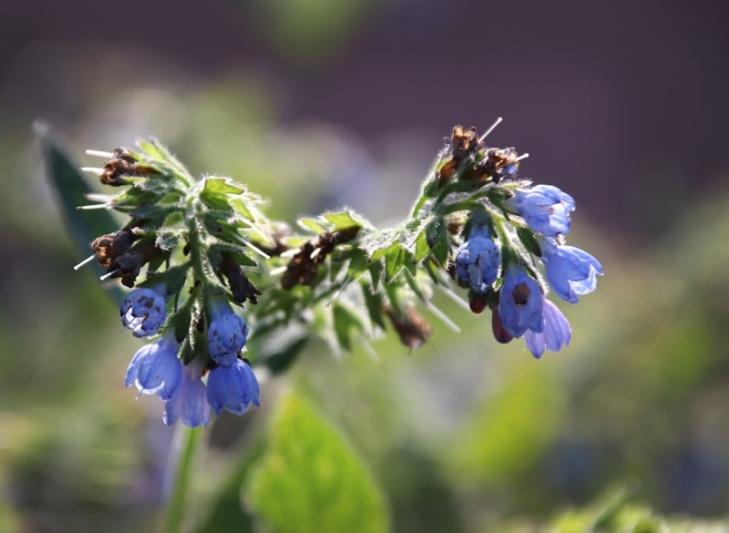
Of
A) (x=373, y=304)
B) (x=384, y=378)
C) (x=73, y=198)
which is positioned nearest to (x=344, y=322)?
(x=373, y=304)

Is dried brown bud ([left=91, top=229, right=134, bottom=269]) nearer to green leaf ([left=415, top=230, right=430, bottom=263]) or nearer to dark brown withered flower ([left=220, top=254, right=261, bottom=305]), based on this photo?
dark brown withered flower ([left=220, top=254, right=261, bottom=305])

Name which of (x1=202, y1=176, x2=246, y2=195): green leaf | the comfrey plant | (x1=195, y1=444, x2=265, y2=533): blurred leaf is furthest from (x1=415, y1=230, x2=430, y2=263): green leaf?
(x1=195, y1=444, x2=265, y2=533): blurred leaf

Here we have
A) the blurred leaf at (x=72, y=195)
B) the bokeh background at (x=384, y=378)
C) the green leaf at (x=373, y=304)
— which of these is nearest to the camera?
the green leaf at (x=373, y=304)

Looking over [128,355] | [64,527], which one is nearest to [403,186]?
[128,355]

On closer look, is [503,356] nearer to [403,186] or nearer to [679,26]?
[403,186]

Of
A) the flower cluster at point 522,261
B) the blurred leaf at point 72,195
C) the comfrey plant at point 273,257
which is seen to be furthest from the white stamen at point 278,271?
the blurred leaf at point 72,195

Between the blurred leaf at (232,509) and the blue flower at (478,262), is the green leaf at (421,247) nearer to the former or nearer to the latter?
the blue flower at (478,262)

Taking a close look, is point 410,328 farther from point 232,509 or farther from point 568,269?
point 232,509
